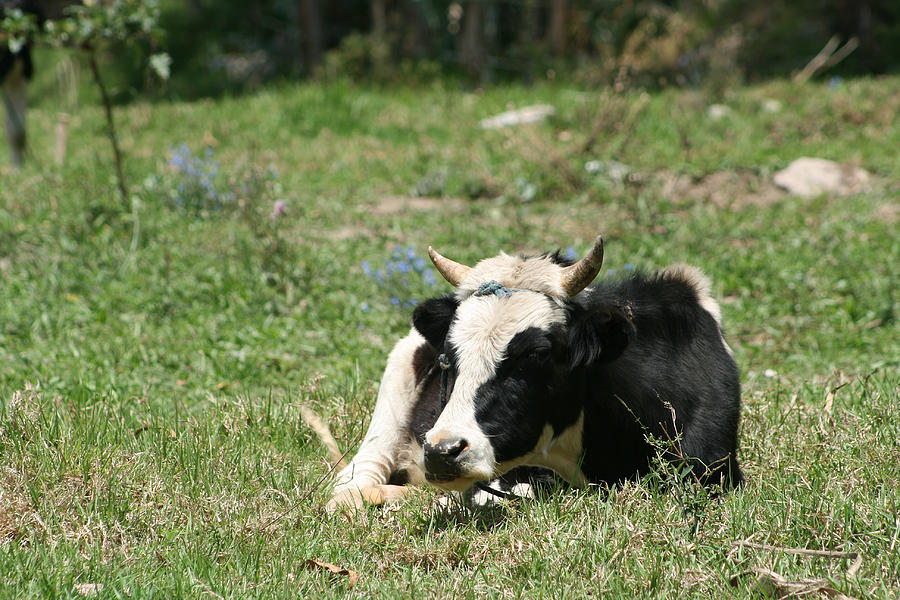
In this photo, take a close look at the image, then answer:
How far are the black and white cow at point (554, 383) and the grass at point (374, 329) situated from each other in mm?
212

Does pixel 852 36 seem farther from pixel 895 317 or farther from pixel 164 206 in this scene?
pixel 164 206

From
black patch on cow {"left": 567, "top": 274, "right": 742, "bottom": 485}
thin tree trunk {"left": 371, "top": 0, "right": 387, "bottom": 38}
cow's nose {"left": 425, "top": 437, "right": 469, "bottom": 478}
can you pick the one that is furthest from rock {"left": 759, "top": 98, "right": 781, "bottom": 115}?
cow's nose {"left": 425, "top": 437, "right": 469, "bottom": 478}

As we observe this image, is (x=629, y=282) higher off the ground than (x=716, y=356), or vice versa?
(x=629, y=282)

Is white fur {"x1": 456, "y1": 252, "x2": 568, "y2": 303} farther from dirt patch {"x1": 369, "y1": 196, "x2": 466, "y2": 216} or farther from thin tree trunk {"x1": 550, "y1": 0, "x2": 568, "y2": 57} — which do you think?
thin tree trunk {"x1": 550, "y1": 0, "x2": 568, "y2": 57}

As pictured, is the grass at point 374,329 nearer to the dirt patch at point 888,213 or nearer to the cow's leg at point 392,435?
the dirt patch at point 888,213

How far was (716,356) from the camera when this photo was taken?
419cm

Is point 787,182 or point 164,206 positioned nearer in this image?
point 164,206

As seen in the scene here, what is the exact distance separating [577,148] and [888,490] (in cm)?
705

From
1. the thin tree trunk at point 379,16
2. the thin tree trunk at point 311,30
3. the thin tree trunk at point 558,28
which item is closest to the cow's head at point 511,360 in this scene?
the thin tree trunk at point 558,28

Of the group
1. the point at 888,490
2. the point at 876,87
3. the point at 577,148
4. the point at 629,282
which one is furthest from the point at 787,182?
the point at 888,490

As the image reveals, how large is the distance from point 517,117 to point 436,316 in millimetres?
8485

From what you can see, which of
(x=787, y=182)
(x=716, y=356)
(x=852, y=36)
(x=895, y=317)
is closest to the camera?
(x=716, y=356)

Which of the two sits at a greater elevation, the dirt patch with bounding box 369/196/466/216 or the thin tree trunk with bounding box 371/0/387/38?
the thin tree trunk with bounding box 371/0/387/38

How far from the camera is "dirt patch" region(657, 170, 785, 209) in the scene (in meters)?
9.10
